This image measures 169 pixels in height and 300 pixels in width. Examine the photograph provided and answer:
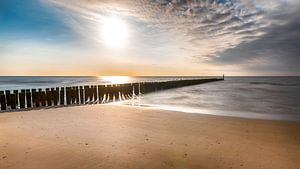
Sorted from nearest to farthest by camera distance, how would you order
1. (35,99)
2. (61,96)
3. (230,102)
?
(35,99) < (61,96) < (230,102)

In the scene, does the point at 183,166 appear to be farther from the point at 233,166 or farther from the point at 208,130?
the point at 208,130

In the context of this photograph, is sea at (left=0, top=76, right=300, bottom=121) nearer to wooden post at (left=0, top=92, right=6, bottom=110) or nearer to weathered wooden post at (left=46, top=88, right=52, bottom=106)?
weathered wooden post at (left=46, top=88, right=52, bottom=106)

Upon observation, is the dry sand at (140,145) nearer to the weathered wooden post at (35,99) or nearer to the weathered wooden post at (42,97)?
the weathered wooden post at (35,99)

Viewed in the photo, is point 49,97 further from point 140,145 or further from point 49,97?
point 140,145

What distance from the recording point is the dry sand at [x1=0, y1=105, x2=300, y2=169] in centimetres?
437

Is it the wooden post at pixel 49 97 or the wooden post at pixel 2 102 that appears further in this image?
the wooden post at pixel 49 97

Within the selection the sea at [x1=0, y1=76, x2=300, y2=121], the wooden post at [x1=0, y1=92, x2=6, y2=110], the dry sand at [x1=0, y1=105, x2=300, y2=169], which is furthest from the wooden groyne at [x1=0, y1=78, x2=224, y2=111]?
the dry sand at [x1=0, y1=105, x2=300, y2=169]

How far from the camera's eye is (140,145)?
17.9ft

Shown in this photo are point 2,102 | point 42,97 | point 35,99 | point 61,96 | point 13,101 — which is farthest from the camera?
point 61,96

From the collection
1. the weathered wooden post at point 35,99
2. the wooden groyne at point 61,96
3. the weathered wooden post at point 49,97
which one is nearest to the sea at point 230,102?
the wooden groyne at point 61,96

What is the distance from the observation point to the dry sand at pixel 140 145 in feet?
14.3

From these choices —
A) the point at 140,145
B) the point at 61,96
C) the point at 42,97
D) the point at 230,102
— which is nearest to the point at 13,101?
the point at 42,97

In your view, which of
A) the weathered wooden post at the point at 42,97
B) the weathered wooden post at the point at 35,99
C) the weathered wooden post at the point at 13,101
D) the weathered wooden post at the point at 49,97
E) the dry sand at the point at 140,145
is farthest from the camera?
the weathered wooden post at the point at 49,97

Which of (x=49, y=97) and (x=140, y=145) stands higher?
(x=49, y=97)
